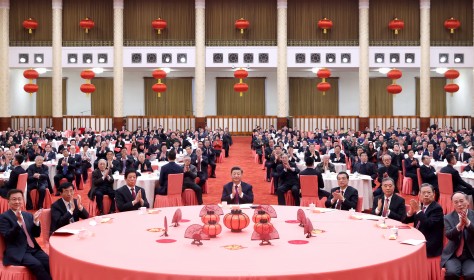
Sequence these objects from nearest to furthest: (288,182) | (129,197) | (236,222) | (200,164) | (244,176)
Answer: (236,222)
(129,197)
(288,182)
(200,164)
(244,176)

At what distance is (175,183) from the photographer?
10422 mm

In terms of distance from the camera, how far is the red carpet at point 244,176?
13.1 m

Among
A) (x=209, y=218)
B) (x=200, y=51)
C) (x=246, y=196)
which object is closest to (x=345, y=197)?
(x=246, y=196)

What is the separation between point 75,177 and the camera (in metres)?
14.2

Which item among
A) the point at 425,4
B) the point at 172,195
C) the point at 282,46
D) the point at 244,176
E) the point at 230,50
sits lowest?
the point at 244,176

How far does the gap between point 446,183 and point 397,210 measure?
3.62 metres

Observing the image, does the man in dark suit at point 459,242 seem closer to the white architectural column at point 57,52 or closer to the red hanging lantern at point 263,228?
the red hanging lantern at point 263,228

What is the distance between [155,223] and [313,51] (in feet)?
69.4

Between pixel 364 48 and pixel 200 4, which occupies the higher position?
pixel 200 4

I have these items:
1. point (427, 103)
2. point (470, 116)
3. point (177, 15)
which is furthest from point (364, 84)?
point (177, 15)

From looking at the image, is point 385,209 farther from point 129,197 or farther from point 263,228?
point 129,197

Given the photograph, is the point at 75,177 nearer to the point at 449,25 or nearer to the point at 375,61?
the point at 375,61

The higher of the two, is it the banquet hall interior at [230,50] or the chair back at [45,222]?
the banquet hall interior at [230,50]

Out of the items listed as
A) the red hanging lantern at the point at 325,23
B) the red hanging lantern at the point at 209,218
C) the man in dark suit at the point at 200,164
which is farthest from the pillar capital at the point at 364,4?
the red hanging lantern at the point at 209,218
